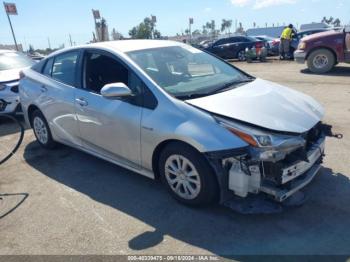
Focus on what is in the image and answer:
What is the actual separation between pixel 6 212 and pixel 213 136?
95.1 inches

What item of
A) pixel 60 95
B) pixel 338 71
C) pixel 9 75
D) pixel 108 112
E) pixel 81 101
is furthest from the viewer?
pixel 338 71

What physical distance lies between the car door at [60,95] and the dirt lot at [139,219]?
0.55 meters

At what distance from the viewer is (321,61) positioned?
→ 1166 cm

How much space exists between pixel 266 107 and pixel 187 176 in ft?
3.37

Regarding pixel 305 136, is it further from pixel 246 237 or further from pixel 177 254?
pixel 177 254

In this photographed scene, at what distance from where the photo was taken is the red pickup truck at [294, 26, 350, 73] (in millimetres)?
10977

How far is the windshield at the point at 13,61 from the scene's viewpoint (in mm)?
8207

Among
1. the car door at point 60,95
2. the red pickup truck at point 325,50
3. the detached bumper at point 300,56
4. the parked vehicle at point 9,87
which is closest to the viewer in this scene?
the car door at point 60,95

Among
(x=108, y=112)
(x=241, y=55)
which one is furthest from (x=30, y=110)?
(x=241, y=55)

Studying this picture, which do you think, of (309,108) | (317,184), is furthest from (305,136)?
(317,184)

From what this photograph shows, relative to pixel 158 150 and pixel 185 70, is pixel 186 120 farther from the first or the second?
pixel 185 70

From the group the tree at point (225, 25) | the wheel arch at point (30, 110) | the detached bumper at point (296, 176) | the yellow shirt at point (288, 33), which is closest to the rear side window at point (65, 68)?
the wheel arch at point (30, 110)

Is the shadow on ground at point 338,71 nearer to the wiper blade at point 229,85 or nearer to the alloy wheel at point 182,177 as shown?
the wiper blade at point 229,85

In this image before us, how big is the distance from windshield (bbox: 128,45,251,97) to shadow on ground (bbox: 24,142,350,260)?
122 cm
